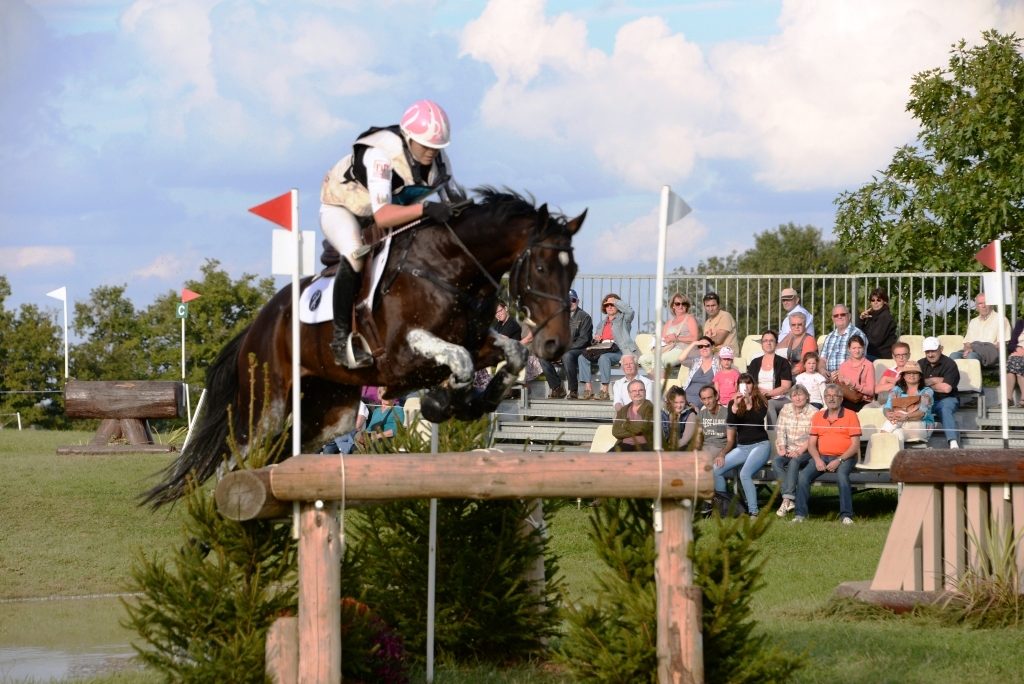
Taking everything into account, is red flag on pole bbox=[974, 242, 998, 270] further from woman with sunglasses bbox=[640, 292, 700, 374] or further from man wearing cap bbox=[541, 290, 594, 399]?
man wearing cap bbox=[541, 290, 594, 399]

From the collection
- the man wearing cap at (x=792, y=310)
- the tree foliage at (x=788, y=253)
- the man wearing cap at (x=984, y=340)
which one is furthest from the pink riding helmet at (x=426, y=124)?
the tree foliage at (x=788, y=253)

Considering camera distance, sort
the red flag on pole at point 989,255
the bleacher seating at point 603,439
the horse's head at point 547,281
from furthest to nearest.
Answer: the bleacher seating at point 603,439 → the red flag on pole at point 989,255 → the horse's head at point 547,281

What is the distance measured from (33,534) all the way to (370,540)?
6100 millimetres

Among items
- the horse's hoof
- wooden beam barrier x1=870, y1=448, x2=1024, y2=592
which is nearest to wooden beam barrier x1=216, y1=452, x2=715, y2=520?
the horse's hoof

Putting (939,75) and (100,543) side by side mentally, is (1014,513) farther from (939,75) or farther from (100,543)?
(939,75)

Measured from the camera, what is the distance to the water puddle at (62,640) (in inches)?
265

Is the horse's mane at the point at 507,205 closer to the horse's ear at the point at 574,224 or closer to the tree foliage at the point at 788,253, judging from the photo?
the horse's ear at the point at 574,224

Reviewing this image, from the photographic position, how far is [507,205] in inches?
250

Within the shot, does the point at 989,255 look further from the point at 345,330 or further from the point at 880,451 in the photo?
the point at 345,330

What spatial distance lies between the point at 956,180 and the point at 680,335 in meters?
10.1

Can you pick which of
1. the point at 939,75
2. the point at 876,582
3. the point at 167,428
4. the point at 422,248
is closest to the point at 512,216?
the point at 422,248

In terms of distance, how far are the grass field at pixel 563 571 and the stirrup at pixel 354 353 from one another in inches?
58.8

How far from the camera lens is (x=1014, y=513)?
7125 mm

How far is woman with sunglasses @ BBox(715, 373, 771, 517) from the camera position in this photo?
11.2 meters
